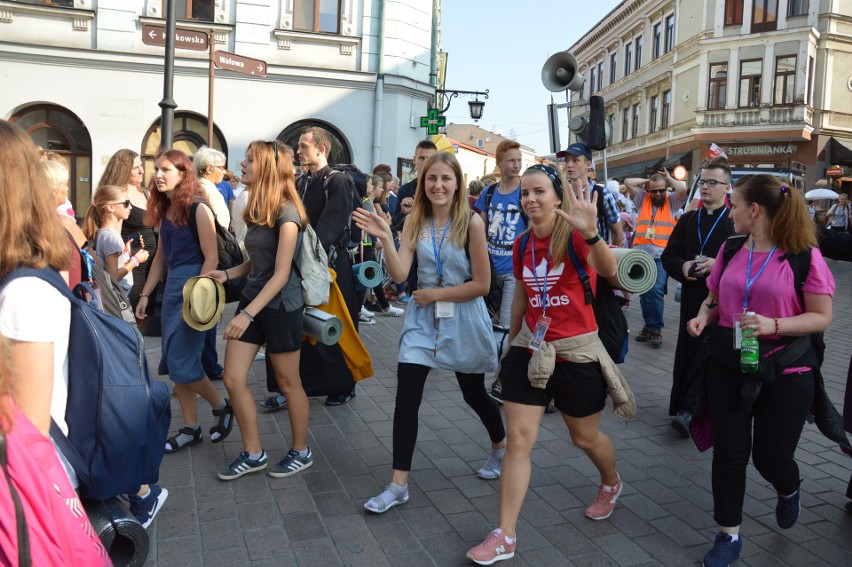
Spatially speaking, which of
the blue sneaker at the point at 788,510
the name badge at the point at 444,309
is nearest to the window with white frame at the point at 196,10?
the name badge at the point at 444,309

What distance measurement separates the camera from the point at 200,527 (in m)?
3.60

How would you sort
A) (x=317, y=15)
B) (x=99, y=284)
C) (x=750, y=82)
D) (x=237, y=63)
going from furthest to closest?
(x=750, y=82) < (x=317, y=15) < (x=237, y=63) < (x=99, y=284)

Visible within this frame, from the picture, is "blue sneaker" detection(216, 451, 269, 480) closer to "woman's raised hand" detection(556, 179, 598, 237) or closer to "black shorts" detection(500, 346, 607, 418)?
"black shorts" detection(500, 346, 607, 418)

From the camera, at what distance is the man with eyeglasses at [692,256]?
5.30 metres

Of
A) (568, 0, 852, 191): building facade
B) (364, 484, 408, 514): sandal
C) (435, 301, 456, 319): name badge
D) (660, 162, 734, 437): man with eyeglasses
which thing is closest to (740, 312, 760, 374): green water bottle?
(435, 301, 456, 319): name badge

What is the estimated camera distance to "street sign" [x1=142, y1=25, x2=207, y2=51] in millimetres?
9375

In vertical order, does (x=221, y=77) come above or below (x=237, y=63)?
above

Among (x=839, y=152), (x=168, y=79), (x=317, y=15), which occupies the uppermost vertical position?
(x=317, y=15)

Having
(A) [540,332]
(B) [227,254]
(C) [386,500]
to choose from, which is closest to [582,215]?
(A) [540,332]

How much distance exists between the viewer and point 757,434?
346 centimetres

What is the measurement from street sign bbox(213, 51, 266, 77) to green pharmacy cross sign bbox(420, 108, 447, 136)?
28.1ft

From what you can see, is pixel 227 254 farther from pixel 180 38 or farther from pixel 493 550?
pixel 180 38

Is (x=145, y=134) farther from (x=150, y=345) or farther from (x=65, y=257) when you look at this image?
(x=65, y=257)

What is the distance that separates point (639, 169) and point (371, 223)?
121 ft
